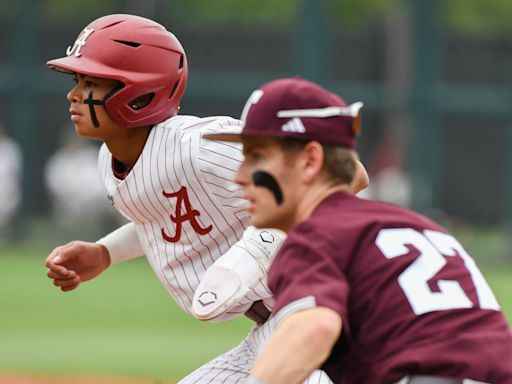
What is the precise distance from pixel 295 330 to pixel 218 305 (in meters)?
1.26

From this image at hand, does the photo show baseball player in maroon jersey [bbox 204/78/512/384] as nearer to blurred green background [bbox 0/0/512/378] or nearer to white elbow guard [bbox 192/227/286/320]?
white elbow guard [bbox 192/227/286/320]

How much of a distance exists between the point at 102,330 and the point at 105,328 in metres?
0.10

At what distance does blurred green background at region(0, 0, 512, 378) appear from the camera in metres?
11.9

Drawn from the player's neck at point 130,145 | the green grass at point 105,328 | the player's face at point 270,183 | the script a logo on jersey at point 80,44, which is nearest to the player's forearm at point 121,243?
the player's neck at point 130,145

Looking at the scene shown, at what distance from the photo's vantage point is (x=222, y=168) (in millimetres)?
4441

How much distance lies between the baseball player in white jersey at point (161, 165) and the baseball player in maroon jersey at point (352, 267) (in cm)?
124

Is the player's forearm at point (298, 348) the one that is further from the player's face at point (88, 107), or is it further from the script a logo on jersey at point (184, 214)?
the player's face at point (88, 107)

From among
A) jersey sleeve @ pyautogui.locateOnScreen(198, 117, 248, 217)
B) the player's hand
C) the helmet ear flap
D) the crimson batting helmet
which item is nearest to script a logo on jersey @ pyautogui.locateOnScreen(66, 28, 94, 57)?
the crimson batting helmet

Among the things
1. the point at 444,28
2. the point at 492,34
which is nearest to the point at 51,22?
the point at 444,28

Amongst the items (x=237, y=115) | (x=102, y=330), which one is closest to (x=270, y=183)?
(x=102, y=330)

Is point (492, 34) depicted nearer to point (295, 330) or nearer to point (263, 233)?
point (263, 233)

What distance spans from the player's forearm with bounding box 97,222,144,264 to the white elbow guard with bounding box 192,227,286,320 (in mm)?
908

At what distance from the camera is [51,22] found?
18.0 m

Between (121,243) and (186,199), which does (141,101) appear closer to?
(186,199)
